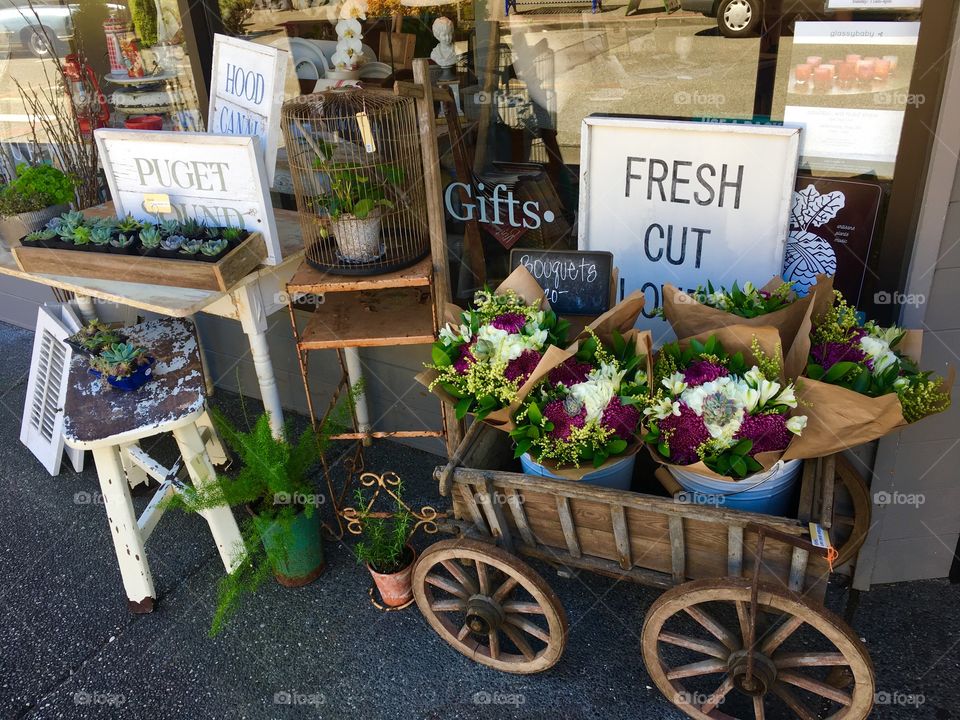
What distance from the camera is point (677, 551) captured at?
1.91 m

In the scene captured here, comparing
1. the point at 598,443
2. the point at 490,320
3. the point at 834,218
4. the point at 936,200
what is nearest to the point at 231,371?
the point at 490,320

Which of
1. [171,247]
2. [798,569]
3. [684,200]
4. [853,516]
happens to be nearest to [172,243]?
[171,247]

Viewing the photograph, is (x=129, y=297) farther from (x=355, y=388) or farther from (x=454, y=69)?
(x=454, y=69)

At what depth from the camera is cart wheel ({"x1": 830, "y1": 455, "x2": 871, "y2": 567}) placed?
2247 mm

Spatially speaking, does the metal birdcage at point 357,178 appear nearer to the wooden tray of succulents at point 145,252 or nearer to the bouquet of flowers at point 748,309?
the wooden tray of succulents at point 145,252

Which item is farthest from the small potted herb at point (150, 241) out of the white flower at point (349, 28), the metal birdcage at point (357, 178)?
the white flower at point (349, 28)

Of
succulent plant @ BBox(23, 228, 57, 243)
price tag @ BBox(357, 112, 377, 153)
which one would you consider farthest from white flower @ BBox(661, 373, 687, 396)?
succulent plant @ BBox(23, 228, 57, 243)

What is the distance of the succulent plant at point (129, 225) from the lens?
2.76m

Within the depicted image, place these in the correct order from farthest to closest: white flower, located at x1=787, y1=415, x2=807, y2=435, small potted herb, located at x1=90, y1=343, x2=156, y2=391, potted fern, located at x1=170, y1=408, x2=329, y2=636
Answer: small potted herb, located at x1=90, y1=343, x2=156, y2=391, potted fern, located at x1=170, y1=408, x2=329, y2=636, white flower, located at x1=787, y1=415, x2=807, y2=435

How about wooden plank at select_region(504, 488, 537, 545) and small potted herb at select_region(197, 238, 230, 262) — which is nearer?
wooden plank at select_region(504, 488, 537, 545)

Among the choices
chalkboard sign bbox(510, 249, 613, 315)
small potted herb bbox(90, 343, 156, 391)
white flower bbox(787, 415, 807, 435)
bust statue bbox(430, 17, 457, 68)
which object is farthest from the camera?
bust statue bbox(430, 17, 457, 68)

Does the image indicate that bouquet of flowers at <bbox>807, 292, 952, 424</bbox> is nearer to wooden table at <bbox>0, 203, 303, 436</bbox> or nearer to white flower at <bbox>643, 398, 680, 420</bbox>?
white flower at <bbox>643, 398, 680, 420</bbox>

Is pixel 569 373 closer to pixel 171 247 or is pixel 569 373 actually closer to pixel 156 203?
pixel 171 247

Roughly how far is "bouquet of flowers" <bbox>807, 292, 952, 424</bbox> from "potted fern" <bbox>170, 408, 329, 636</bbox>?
1.84 metres
